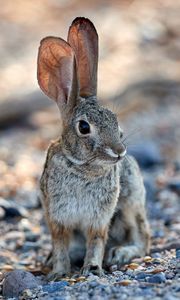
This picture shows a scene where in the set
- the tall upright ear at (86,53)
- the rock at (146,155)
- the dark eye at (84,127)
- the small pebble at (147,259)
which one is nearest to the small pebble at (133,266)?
the small pebble at (147,259)

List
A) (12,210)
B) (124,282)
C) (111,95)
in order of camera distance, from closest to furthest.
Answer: (124,282) → (12,210) → (111,95)

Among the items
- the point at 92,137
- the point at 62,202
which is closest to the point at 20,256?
the point at 62,202

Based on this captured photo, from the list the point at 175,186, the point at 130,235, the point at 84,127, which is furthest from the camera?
the point at 175,186

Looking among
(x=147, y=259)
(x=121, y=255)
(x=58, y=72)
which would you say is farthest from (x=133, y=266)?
(x=58, y=72)

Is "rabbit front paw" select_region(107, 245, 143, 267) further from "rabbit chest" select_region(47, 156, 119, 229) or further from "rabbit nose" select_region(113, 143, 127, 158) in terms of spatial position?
"rabbit nose" select_region(113, 143, 127, 158)

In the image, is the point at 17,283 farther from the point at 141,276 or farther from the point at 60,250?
the point at 141,276

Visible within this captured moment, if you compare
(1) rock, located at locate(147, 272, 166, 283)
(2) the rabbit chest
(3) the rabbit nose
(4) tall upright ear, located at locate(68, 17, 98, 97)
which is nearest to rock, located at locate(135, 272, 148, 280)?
(1) rock, located at locate(147, 272, 166, 283)
